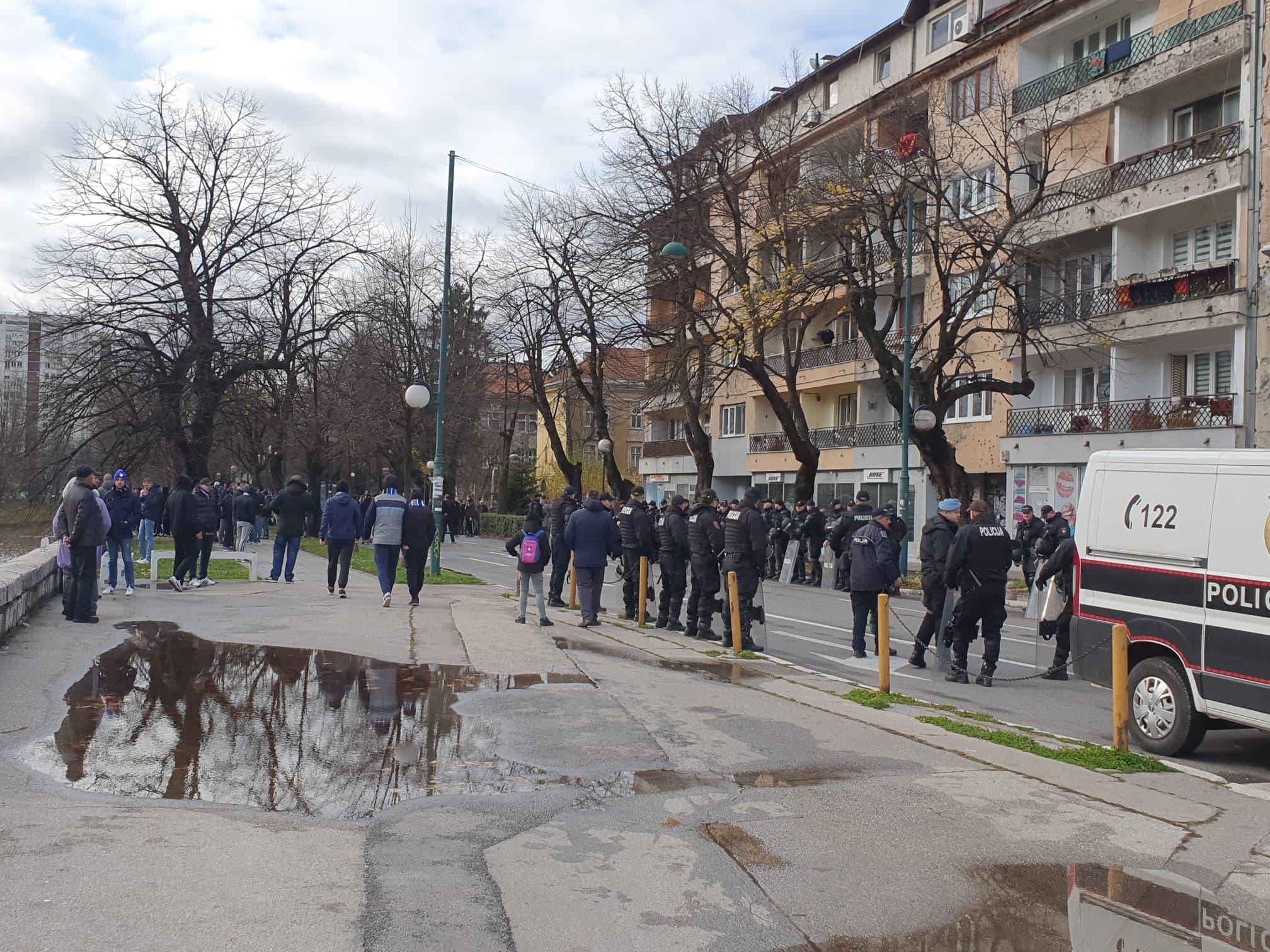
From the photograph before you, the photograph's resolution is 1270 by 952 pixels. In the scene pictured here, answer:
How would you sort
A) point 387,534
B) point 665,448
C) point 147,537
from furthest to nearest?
point 665,448, point 147,537, point 387,534

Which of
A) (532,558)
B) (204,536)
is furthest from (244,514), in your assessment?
(532,558)

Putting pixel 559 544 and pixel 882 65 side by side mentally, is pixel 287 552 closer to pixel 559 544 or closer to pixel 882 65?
pixel 559 544

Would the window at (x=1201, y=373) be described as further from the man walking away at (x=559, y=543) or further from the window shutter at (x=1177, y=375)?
the man walking away at (x=559, y=543)

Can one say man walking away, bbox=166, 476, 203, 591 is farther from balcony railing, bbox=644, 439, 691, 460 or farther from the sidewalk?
balcony railing, bbox=644, 439, 691, 460

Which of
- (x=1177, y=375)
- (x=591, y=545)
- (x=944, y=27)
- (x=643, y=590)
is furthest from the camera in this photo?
(x=944, y=27)

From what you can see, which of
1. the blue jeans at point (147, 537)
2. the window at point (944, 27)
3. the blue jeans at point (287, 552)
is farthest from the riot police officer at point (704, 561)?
the window at point (944, 27)

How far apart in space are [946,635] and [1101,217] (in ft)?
67.0

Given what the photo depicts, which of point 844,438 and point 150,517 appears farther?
point 844,438

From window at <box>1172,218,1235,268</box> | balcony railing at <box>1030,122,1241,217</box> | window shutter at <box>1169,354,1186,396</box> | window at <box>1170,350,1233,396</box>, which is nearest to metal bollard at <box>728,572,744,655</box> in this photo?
balcony railing at <box>1030,122,1241,217</box>

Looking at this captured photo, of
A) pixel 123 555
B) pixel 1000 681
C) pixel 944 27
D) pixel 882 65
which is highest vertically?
pixel 944 27

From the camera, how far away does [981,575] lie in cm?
1169

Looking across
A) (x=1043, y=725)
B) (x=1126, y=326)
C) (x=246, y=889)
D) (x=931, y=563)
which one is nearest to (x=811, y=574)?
(x=1126, y=326)

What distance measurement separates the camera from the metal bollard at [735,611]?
1275 centimetres

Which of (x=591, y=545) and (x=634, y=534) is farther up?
(x=634, y=534)
